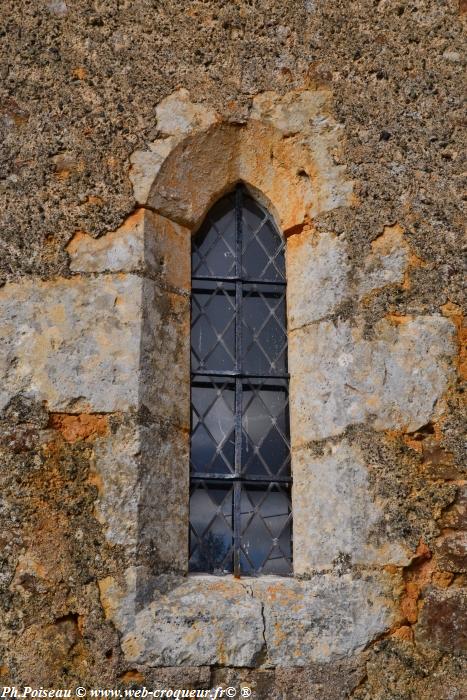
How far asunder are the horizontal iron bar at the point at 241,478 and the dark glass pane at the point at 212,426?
0.03 m

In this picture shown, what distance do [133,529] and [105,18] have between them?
2348 mm

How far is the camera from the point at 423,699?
3988 millimetres

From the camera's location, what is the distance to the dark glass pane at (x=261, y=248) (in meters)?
4.84

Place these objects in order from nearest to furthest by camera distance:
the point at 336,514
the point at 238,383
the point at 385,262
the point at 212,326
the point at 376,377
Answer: the point at 336,514
the point at 376,377
the point at 385,262
the point at 238,383
the point at 212,326

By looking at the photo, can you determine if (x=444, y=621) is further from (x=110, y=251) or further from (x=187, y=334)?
(x=110, y=251)

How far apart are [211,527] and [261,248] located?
1317 mm

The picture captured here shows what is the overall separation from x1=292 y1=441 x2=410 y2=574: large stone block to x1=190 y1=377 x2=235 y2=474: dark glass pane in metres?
0.33

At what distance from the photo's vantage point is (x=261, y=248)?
16.0ft

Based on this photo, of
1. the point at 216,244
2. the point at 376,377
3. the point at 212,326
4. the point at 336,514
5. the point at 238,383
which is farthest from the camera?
the point at 216,244

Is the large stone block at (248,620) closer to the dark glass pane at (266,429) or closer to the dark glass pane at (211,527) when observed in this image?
the dark glass pane at (211,527)

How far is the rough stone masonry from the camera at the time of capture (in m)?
4.02

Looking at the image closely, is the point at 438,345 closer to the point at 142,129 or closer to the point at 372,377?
the point at 372,377

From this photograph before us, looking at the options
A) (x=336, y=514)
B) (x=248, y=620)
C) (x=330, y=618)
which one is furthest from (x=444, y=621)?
(x=248, y=620)

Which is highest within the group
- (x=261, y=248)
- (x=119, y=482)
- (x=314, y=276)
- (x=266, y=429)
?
(x=261, y=248)
